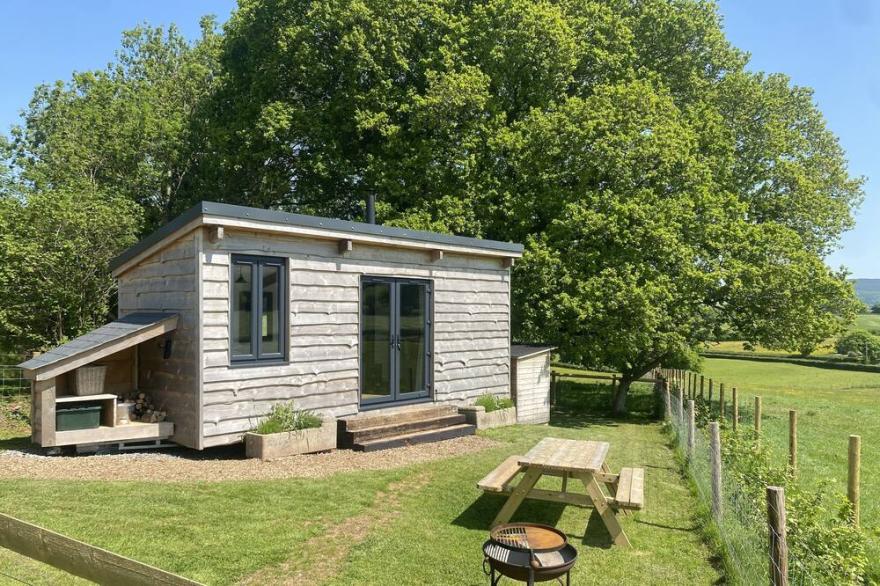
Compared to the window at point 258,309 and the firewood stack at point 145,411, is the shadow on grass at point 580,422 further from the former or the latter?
the firewood stack at point 145,411

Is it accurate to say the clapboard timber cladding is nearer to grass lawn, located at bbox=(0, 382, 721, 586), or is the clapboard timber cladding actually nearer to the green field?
grass lawn, located at bbox=(0, 382, 721, 586)

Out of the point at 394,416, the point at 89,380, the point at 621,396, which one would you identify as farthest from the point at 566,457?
the point at 621,396

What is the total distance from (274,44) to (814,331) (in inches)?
761

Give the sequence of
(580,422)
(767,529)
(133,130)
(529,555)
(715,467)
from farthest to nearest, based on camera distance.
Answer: (133,130)
(580,422)
(715,467)
(767,529)
(529,555)

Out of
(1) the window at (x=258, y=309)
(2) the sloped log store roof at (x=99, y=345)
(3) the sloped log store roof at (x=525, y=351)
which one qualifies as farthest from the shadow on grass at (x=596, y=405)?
(2) the sloped log store roof at (x=99, y=345)

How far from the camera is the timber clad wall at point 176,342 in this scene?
8234mm

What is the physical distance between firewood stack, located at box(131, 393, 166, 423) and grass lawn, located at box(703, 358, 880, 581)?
26.1 feet

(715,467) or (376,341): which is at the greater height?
(376,341)

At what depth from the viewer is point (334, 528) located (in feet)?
19.2

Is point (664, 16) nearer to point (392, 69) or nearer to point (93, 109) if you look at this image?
point (392, 69)

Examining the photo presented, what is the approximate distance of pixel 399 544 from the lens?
557 centimetres

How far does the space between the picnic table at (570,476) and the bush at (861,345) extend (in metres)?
37.7

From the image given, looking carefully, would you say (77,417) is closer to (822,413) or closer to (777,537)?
(777,537)

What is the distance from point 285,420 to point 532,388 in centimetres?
715
